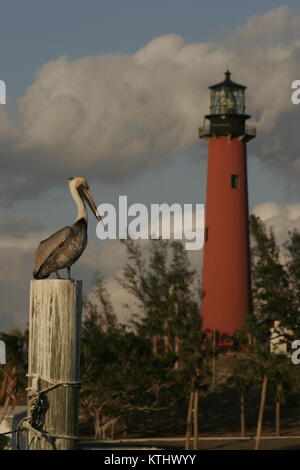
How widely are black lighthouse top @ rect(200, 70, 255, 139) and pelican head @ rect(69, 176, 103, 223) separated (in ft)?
203

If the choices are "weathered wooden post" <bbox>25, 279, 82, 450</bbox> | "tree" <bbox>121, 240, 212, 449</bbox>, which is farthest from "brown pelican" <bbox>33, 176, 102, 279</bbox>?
"tree" <bbox>121, 240, 212, 449</bbox>

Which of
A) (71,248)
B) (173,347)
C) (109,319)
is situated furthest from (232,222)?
(71,248)

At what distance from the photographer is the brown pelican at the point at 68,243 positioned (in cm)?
849

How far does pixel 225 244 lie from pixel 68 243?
194 ft

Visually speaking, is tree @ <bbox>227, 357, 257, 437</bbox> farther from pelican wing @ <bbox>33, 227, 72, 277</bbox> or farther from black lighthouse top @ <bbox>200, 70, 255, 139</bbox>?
pelican wing @ <bbox>33, 227, 72, 277</bbox>

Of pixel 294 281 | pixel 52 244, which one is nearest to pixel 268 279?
pixel 294 281

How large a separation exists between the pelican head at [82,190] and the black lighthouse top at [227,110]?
61853mm

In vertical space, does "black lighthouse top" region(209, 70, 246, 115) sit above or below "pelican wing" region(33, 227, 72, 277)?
above

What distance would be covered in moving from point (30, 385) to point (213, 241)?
60.4 m

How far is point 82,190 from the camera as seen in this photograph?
852cm

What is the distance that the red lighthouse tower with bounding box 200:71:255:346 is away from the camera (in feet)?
222

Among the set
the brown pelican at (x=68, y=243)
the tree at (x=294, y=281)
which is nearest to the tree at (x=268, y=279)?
the tree at (x=294, y=281)

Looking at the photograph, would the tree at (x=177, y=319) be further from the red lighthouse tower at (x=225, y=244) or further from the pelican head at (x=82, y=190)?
the pelican head at (x=82, y=190)
